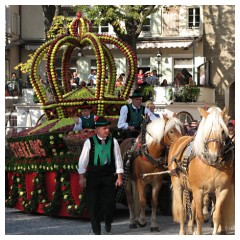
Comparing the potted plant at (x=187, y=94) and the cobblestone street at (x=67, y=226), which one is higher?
the potted plant at (x=187, y=94)

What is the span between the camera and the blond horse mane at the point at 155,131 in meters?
14.1

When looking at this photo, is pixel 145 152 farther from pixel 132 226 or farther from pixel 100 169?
pixel 132 226

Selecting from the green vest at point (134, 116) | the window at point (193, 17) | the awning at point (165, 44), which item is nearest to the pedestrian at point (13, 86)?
the awning at point (165, 44)

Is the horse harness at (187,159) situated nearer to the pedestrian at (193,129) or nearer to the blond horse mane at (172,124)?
the blond horse mane at (172,124)

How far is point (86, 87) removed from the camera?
1705 centimetres

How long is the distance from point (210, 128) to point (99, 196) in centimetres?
268

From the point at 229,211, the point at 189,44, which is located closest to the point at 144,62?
the point at 189,44

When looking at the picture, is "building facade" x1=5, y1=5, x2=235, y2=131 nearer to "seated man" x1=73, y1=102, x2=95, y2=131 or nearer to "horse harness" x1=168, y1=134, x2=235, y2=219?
"seated man" x1=73, y1=102, x2=95, y2=131

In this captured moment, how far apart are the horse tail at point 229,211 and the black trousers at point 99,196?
2.02m

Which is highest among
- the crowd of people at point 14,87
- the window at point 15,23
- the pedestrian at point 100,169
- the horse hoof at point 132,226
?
the window at point 15,23

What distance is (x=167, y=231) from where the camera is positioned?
13.7 m

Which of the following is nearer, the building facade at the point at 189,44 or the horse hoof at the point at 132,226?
the horse hoof at the point at 132,226

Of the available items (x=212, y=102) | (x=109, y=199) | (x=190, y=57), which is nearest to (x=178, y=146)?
(x=109, y=199)
